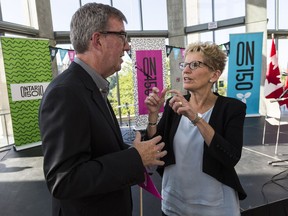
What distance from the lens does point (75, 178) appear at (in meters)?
0.82

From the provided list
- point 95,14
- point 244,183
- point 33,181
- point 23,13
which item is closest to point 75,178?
point 95,14

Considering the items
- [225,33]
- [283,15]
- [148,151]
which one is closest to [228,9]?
[225,33]

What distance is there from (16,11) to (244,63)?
6724mm

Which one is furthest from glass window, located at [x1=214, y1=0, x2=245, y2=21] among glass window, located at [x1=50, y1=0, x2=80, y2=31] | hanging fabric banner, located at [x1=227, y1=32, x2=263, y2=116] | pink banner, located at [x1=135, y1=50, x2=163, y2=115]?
glass window, located at [x1=50, y1=0, x2=80, y2=31]

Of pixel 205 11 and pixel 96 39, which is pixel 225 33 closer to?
pixel 205 11

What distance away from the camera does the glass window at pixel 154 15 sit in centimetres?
912

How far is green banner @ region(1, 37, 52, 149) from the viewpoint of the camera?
18.0 feet

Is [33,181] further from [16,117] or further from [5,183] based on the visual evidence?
[16,117]

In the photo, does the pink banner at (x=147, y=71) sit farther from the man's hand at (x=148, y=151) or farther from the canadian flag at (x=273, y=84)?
the man's hand at (x=148, y=151)

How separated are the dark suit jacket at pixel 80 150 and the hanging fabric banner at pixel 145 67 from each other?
204 inches

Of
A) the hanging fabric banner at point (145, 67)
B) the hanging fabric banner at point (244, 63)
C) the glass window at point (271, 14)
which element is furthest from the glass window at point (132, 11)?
the glass window at point (271, 14)

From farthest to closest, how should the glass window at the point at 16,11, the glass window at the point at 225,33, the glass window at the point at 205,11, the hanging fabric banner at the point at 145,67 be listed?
the glass window at the point at 205,11 < the glass window at the point at 225,33 < the glass window at the point at 16,11 < the hanging fabric banner at the point at 145,67

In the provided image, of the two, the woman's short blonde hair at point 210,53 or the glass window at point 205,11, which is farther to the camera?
the glass window at point 205,11

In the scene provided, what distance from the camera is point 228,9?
335 inches
